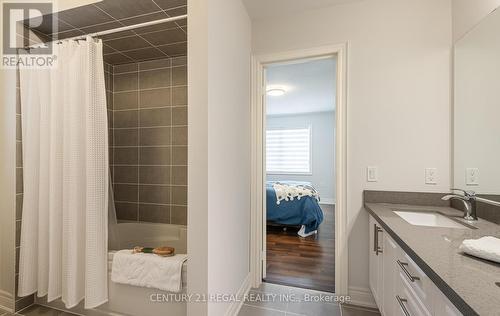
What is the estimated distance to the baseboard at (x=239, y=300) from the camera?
1.72 metres

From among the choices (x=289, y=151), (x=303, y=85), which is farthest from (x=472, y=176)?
(x=289, y=151)

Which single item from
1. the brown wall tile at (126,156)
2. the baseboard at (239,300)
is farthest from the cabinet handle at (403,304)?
the brown wall tile at (126,156)

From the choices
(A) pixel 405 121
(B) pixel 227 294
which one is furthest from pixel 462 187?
(B) pixel 227 294

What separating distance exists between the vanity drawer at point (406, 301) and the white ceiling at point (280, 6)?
207 centimetres

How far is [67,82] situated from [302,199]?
10.7 feet

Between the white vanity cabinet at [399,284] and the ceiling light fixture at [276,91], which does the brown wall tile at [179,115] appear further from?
the ceiling light fixture at [276,91]

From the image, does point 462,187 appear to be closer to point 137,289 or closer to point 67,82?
point 137,289

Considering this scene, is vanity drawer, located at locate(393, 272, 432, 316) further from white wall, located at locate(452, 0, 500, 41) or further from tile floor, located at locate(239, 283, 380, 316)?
white wall, located at locate(452, 0, 500, 41)

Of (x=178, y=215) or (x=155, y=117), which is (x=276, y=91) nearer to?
(x=155, y=117)

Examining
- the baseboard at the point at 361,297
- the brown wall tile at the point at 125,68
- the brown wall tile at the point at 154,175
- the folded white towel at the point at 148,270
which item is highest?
the brown wall tile at the point at 125,68

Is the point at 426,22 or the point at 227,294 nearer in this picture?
the point at 227,294

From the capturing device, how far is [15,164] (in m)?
1.78

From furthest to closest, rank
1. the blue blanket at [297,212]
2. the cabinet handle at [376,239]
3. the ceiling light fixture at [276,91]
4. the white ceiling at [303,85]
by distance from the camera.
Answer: the ceiling light fixture at [276,91] → the blue blanket at [297,212] → the white ceiling at [303,85] → the cabinet handle at [376,239]

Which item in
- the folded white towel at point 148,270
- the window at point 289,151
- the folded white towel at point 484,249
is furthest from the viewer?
the window at point 289,151
